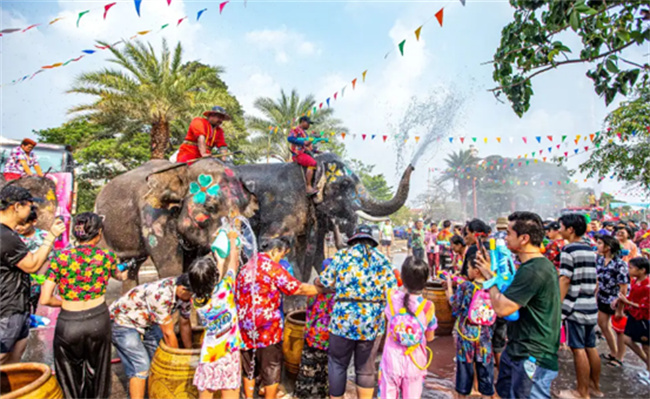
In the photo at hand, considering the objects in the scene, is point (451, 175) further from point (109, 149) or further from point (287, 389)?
point (287, 389)

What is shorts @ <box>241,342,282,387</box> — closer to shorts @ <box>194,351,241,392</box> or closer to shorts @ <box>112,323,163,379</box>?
shorts @ <box>194,351,241,392</box>

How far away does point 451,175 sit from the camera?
5244cm

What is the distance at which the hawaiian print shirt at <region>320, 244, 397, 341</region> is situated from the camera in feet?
11.5

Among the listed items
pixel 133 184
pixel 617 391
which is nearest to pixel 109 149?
pixel 133 184

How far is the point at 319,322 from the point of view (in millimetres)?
3938

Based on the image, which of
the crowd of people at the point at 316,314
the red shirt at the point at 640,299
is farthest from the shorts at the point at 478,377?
the red shirt at the point at 640,299

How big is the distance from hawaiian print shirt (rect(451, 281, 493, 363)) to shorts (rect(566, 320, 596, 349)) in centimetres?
104

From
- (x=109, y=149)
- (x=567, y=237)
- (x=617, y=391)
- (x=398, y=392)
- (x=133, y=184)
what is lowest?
(x=617, y=391)

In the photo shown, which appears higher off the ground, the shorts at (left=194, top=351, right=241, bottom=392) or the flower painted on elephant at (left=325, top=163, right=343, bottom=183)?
the flower painted on elephant at (left=325, top=163, right=343, bottom=183)

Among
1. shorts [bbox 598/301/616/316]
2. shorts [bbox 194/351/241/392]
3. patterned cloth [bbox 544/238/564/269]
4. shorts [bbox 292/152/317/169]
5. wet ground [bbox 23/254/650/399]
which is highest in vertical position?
shorts [bbox 292/152/317/169]

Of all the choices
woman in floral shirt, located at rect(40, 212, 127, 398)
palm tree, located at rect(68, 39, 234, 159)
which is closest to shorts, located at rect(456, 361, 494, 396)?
woman in floral shirt, located at rect(40, 212, 127, 398)

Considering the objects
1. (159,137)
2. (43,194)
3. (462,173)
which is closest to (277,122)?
(159,137)

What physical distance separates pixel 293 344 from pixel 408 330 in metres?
1.50

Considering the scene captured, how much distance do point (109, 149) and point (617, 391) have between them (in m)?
21.1
